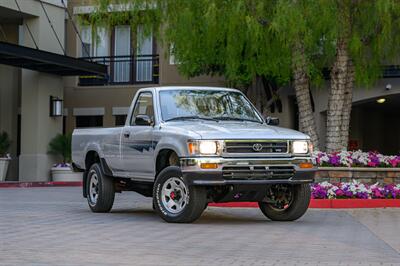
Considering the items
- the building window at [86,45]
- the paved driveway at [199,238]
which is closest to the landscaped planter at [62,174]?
the building window at [86,45]

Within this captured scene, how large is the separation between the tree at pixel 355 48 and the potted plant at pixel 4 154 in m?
12.7

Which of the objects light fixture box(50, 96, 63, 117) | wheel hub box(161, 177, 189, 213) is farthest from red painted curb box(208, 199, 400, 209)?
light fixture box(50, 96, 63, 117)

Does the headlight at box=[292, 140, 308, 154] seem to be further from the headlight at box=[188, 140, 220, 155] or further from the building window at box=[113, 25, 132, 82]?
the building window at box=[113, 25, 132, 82]

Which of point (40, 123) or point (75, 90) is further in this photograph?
point (75, 90)

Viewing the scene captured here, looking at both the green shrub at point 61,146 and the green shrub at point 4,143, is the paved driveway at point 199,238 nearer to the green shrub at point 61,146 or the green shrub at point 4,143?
the green shrub at point 61,146

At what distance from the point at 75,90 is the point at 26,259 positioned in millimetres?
21040

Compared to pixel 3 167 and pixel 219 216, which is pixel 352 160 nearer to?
pixel 219 216

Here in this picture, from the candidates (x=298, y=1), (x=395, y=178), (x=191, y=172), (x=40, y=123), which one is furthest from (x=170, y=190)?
(x=40, y=123)

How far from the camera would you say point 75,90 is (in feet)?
94.1

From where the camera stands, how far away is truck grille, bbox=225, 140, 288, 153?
1117cm

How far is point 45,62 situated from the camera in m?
23.7

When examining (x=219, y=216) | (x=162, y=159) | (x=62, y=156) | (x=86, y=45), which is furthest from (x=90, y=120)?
(x=162, y=159)

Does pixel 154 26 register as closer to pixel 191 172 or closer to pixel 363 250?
pixel 191 172

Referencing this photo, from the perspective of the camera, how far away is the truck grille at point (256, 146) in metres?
11.2
